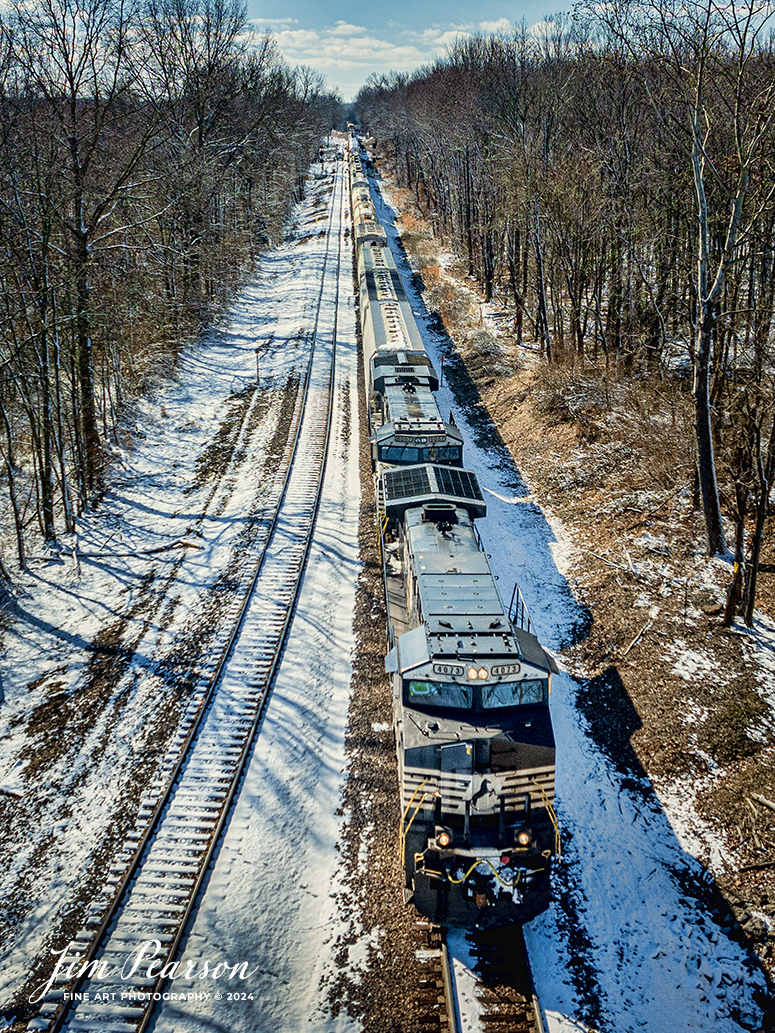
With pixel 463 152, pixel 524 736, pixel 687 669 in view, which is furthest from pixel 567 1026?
pixel 463 152

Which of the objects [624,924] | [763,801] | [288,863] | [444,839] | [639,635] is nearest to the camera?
[444,839]

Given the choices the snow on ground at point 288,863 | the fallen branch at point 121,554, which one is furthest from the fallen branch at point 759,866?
the fallen branch at point 121,554

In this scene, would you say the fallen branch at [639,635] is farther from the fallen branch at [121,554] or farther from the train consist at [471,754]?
the fallen branch at [121,554]

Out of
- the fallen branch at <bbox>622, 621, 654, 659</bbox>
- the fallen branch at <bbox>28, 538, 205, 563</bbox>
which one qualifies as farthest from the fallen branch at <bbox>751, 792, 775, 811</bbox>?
the fallen branch at <bbox>28, 538, 205, 563</bbox>

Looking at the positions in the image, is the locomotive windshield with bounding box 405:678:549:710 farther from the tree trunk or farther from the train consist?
the tree trunk

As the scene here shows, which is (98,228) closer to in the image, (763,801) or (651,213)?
(651,213)

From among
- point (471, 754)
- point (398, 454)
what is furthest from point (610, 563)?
point (471, 754)

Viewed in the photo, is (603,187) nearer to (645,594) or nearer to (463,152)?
(645,594)
